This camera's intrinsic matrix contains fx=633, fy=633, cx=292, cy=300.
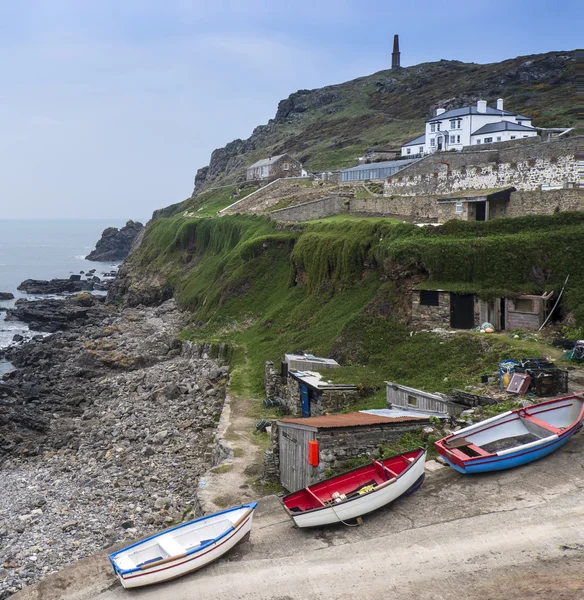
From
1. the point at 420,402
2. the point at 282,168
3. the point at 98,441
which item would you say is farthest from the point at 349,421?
the point at 282,168

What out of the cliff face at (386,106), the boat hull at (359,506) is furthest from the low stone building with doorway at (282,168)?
the boat hull at (359,506)

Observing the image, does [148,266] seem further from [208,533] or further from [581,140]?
[208,533]

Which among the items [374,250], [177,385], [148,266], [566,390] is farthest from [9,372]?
[566,390]

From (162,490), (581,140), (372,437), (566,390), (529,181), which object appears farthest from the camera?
(529,181)

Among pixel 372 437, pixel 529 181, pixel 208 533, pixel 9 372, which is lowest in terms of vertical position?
pixel 9 372

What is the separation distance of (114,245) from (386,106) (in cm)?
7595

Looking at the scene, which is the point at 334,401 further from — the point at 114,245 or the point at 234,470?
the point at 114,245

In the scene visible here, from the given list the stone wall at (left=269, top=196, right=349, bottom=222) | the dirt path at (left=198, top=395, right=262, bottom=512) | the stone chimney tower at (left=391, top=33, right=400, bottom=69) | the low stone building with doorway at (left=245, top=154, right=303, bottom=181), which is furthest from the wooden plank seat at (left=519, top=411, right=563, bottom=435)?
the stone chimney tower at (left=391, top=33, right=400, bottom=69)

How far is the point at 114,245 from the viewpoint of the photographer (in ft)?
534

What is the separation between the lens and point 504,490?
14.1 meters

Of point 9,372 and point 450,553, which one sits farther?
point 9,372

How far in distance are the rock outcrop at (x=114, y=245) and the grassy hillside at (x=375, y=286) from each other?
110560mm

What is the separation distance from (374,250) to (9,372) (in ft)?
98.4

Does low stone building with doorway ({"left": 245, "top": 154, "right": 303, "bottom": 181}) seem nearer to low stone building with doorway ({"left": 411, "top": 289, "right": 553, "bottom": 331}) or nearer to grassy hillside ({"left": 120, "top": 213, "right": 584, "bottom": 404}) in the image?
grassy hillside ({"left": 120, "top": 213, "right": 584, "bottom": 404})
